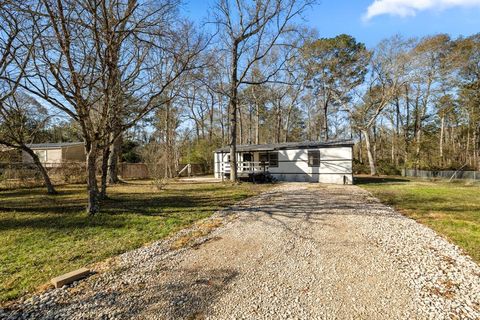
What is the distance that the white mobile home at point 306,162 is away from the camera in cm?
1527

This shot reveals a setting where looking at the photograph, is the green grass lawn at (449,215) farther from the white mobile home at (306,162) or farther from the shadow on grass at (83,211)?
the white mobile home at (306,162)

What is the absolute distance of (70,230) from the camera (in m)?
5.41

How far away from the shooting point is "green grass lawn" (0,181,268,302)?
3555 mm

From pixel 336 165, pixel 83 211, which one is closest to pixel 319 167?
pixel 336 165

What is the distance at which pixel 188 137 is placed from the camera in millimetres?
28797

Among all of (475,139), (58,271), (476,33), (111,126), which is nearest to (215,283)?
(58,271)

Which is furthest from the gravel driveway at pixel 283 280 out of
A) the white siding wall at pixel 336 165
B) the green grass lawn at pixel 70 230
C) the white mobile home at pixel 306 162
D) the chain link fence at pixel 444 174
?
the chain link fence at pixel 444 174

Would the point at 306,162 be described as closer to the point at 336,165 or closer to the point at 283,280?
the point at 336,165

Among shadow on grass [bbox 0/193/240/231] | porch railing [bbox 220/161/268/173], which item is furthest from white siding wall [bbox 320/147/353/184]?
shadow on grass [bbox 0/193/240/231]

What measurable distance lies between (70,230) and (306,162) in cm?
1357

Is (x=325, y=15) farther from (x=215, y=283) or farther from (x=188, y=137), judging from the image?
(x=188, y=137)

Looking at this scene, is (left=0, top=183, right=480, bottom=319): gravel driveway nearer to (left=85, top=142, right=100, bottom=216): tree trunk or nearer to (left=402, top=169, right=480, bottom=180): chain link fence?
(left=85, top=142, right=100, bottom=216): tree trunk

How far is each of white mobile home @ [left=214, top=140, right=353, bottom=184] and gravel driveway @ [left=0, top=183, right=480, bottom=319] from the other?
33.9 ft

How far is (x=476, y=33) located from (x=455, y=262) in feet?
78.4
